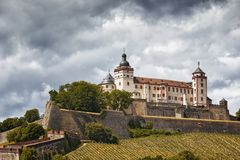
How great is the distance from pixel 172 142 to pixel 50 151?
A: 67.2 feet

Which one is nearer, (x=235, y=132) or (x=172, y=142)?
(x=172, y=142)

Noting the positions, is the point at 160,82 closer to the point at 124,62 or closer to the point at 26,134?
the point at 124,62

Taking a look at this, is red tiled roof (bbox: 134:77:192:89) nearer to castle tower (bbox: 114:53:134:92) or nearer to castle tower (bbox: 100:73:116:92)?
castle tower (bbox: 114:53:134:92)

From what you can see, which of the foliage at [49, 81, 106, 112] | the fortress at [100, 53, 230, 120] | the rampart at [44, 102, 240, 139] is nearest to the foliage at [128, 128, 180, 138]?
the rampart at [44, 102, 240, 139]

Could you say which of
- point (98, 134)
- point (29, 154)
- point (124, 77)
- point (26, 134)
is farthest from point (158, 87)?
point (29, 154)

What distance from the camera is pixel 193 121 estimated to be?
88.6 meters

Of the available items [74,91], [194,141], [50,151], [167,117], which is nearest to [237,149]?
[194,141]

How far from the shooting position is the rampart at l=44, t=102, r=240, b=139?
7356cm

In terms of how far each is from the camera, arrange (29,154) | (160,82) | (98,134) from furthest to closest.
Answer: (160,82), (98,134), (29,154)

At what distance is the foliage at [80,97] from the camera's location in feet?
260

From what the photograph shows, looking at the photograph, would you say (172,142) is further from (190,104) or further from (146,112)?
(190,104)

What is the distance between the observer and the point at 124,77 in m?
97.7

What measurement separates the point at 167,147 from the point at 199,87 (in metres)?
29.9

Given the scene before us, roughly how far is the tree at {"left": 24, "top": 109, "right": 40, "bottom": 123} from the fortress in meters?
15.9
